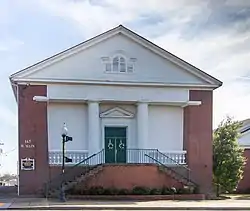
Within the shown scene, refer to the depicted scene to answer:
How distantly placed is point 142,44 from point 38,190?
10.5 meters

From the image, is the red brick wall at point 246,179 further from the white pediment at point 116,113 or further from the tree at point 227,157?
the white pediment at point 116,113

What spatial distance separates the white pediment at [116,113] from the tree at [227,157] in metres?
6.22

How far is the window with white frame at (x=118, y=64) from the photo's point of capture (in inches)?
1296

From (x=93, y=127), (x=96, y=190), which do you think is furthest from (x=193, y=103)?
(x=96, y=190)

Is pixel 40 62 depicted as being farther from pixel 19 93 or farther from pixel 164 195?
pixel 164 195

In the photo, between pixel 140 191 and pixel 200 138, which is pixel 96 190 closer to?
pixel 140 191

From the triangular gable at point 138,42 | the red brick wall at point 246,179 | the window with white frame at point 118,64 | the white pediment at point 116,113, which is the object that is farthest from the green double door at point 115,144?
the red brick wall at point 246,179

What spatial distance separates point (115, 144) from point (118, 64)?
482 cm

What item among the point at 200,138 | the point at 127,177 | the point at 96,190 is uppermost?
the point at 200,138

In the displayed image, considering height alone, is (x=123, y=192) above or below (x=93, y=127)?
below

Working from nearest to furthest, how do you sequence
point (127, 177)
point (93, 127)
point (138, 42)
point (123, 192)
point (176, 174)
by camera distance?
1. point (123, 192)
2. point (127, 177)
3. point (176, 174)
4. point (93, 127)
5. point (138, 42)

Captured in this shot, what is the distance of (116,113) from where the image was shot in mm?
33438

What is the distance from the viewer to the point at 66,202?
84.6ft

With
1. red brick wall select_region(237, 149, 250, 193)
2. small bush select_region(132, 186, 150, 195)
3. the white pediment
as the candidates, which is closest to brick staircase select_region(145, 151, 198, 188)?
small bush select_region(132, 186, 150, 195)
